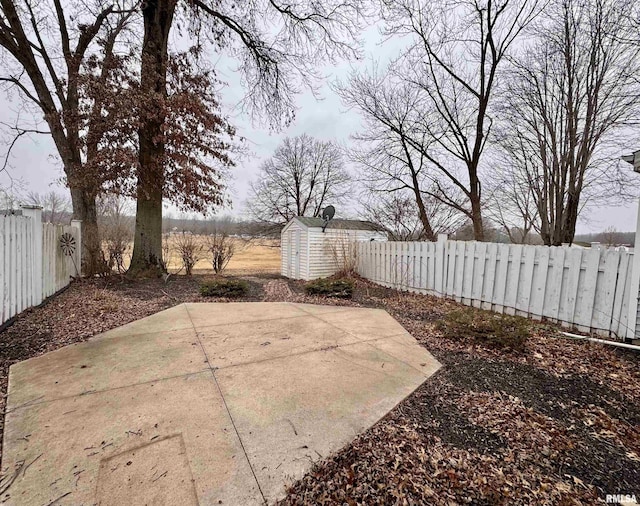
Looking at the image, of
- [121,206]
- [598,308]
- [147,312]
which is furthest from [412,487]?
[121,206]

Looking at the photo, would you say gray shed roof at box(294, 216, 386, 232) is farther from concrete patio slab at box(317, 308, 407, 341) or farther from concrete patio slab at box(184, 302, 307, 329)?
concrete patio slab at box(317, 308, 407, 341)

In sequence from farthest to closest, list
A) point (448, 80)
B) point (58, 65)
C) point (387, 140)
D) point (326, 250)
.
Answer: point (387, 140) < point (326, 250) < point (448, 80) < point (58, 65)

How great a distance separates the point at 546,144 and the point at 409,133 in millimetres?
3787

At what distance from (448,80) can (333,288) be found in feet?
24.6

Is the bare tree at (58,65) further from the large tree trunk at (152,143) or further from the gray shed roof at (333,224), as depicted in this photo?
the gray shed roof at (333,224)

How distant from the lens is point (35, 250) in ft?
14.2

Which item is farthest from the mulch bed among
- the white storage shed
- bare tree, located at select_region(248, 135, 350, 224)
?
bare tree, located at select_region(248, 135, 350, 224)

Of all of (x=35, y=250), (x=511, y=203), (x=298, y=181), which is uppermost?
(x=298, y=181)

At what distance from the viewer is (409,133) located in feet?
32.0

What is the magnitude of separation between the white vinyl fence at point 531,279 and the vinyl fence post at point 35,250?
6.58m

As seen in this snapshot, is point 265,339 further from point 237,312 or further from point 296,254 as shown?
point 296,254

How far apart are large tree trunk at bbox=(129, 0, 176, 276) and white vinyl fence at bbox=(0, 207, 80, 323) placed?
144cm

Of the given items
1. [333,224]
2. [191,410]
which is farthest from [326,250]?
[191,410]

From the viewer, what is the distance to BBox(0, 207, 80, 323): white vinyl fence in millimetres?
3430
